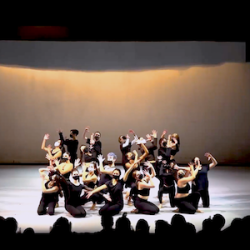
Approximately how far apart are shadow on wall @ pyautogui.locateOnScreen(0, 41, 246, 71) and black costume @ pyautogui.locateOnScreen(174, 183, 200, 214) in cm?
720

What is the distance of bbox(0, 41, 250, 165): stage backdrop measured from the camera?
13242 mm

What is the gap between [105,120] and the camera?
13.5m

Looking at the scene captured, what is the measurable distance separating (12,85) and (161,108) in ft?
14.5

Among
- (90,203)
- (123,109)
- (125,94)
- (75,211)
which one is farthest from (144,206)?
(125,94)

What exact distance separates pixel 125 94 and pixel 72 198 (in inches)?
285

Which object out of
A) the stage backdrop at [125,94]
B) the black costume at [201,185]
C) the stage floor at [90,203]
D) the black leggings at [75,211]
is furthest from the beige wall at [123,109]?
the black leggings at [75,211]

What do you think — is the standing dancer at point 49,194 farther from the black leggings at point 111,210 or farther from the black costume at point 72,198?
the black leggings at point 111,210

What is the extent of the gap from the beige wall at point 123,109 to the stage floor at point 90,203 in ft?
5.01

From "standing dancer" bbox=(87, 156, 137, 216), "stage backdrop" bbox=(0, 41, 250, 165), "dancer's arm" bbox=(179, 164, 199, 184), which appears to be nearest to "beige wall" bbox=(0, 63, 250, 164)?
"stage backdrop" bbox=(0, 41, 250, 165)

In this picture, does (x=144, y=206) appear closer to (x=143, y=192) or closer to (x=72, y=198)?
(x=143, y=192)

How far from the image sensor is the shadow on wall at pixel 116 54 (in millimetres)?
13227

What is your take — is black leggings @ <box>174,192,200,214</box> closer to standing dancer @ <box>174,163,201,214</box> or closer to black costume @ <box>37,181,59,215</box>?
standing dancer @ <box>174,163,201,214</box>
